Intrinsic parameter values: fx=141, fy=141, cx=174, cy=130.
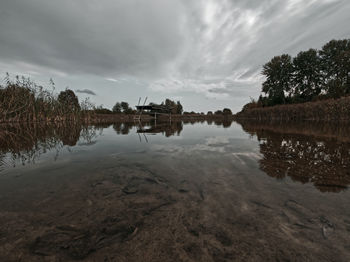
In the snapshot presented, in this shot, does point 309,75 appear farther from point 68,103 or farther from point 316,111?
point 68,103

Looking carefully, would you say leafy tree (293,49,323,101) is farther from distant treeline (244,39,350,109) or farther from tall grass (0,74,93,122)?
tall grass (0,74,93,122)

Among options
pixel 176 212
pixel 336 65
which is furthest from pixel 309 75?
pixel 176 212

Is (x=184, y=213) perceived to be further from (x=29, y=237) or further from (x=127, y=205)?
(x=29, y=237)

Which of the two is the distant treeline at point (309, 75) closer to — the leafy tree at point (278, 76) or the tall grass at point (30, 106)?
the leafy tree at point (278, 76)

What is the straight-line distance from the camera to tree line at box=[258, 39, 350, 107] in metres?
26.7

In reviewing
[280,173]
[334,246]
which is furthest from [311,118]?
[334,246]

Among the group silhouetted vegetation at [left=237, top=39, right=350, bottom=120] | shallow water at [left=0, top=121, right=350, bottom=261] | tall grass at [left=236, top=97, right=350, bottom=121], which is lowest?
shallow water at [left=0, top=121, right=350, bottom=261]

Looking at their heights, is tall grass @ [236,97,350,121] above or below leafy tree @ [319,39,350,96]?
below

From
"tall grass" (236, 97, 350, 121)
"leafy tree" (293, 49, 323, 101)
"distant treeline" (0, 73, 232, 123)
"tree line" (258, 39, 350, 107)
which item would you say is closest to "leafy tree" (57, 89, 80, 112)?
"distant treeline" (0, 73, 232, 123)

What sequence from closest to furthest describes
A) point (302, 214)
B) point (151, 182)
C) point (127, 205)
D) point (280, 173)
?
point (302, 214) < point (127, 205) < point (151, 182) < point (280, 173)

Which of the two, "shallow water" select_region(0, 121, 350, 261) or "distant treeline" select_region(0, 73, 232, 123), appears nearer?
"shallow water" select_region(0, 121, 350, 261)

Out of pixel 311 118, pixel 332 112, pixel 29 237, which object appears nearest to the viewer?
pixel 29 237

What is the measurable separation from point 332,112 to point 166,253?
2461 cm

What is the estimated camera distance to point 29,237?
109 centimetres
